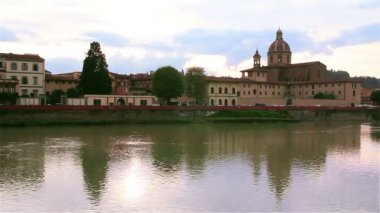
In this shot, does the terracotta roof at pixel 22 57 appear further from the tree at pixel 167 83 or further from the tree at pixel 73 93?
the tree at pixel 167 83

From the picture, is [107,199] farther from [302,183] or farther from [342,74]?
[342,74]

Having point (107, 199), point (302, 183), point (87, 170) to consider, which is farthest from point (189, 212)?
point (87, 170)

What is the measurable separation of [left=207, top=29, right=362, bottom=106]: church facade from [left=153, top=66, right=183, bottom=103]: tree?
485 inches

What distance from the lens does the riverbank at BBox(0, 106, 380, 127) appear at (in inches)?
2163

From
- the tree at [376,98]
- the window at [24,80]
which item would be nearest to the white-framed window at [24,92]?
the window at [24,80]

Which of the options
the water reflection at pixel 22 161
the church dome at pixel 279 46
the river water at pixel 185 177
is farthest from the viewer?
the church dome at pixel 279 46

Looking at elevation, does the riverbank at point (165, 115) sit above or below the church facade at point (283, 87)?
below

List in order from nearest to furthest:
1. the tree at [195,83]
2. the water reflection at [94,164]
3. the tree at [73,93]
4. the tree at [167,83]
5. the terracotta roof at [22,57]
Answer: the water reflection at [94,164] < the terracotta roof at [22,57] < the tree at [73,93] < the tree at [167,83] < the tree at [195,83]

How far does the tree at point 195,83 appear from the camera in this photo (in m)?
81.0

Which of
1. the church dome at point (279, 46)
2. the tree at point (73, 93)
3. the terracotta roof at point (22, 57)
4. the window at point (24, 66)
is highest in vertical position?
the church dome at point (279, 46)

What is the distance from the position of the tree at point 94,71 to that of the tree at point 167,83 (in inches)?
431

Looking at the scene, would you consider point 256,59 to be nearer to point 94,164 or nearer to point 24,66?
point 24,66

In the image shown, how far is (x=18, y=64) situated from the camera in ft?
225

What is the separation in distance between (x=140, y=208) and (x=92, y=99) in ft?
175
